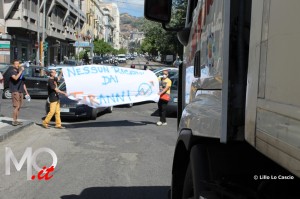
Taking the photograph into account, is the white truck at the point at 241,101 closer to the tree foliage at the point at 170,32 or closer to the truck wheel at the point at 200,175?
the truck wheel at the point at 200,175

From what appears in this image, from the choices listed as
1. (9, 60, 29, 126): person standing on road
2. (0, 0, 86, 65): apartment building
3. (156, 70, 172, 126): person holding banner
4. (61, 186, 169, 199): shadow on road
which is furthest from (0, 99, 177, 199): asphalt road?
(0, 0, 86, 65): apartment building

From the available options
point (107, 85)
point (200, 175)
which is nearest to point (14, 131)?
point (107, 85)

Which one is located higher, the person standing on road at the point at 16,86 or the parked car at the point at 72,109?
the person standing on road at the point at 16,86

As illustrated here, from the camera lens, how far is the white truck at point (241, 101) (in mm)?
1745

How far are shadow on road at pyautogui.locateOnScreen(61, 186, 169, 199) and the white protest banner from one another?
23.0ft

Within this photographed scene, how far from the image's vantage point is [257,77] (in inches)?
81.7

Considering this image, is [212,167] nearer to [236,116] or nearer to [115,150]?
[236,116]

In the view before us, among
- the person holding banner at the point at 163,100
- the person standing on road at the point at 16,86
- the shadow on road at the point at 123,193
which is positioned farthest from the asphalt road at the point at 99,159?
the person standing on road at the point at 16,86

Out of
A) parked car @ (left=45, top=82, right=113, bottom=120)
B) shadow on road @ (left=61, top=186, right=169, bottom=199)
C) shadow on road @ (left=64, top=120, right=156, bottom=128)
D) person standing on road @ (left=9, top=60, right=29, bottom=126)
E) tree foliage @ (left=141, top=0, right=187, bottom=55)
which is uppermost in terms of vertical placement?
tree foliage @ (left=141, top=0, right=187, bottom=55)

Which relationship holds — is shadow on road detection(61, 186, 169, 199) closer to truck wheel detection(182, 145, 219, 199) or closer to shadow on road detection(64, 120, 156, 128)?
truck wheel detection(182, 145, 219, 199)

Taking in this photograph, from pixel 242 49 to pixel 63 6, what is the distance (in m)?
70.1

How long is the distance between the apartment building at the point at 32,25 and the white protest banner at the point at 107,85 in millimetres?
19495

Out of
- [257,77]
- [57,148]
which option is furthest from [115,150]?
[257,77]

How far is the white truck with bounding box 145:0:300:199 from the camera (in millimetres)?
1745
